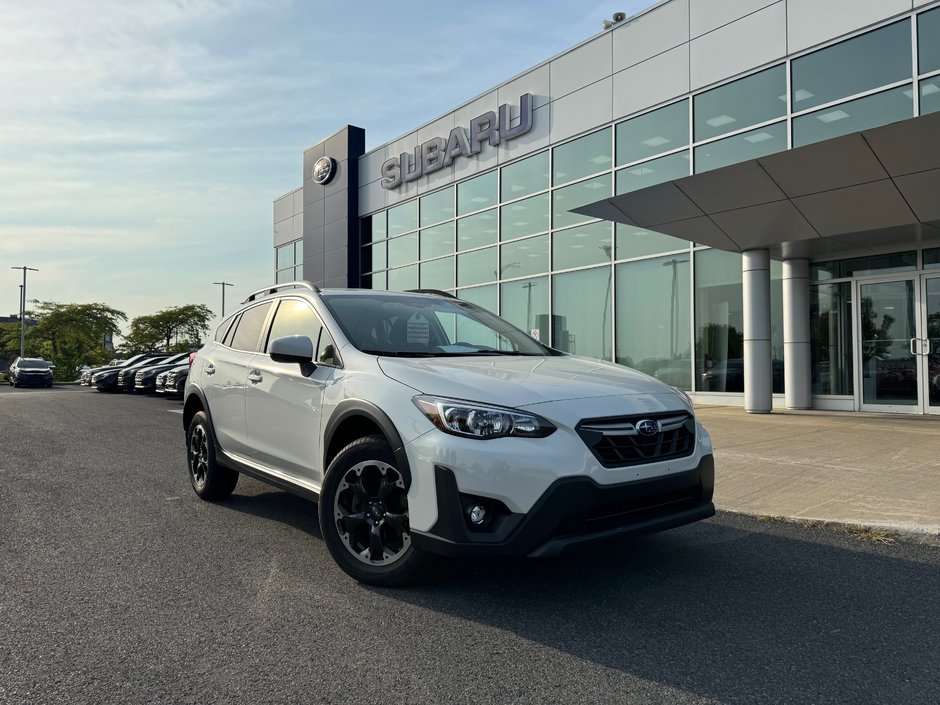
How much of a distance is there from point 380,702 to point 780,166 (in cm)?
964

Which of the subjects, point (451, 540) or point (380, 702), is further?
point (451, 540)

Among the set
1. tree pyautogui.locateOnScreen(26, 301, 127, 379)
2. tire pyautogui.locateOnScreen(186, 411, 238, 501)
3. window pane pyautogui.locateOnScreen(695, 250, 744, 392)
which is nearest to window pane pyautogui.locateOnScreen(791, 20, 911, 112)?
window pane pyautogui.locateOnScreen(695, 250, 744, 392)

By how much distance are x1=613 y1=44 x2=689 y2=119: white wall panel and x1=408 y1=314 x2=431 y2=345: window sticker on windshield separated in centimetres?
1266

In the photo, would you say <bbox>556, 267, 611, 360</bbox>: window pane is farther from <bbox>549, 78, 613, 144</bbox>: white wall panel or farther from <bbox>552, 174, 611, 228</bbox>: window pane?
<bbox>549, 78, 613, 144</bbox>: white wall panel

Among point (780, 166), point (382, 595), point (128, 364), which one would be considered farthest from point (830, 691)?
point (128, 364)

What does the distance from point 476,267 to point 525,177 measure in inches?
124

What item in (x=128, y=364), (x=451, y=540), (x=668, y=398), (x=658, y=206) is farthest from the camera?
(x=128, y=364)

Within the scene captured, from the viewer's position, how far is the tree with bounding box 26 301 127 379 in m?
56.6

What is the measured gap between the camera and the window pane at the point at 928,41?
37.9 feet

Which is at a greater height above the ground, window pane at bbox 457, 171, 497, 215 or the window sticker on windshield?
window pane at bbox 457, 171, 497, 215

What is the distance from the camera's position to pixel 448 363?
3939mm

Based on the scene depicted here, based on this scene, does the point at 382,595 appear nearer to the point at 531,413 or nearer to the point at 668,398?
the point at 531,413

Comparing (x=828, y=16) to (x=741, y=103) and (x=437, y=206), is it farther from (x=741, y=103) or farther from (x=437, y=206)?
(x=437, y=206)

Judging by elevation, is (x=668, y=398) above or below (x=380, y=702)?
above
